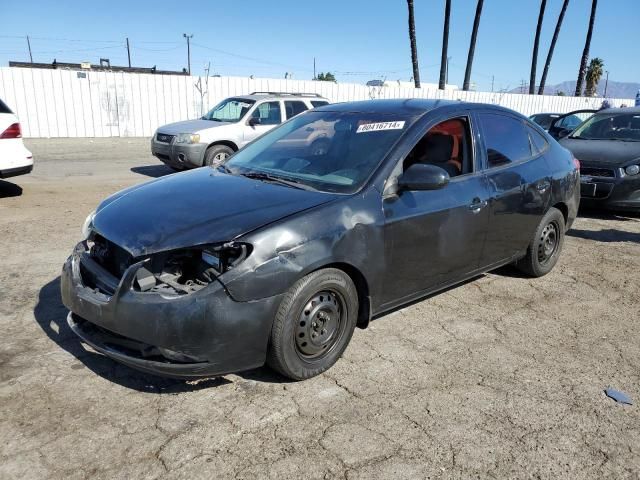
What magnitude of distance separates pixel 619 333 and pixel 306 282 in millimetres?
2705

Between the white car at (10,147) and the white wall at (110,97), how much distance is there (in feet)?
35.6

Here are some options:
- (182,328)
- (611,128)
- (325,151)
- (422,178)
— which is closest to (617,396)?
(422,178)

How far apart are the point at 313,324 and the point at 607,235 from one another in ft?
18.4

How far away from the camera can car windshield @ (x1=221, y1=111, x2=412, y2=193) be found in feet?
11.7

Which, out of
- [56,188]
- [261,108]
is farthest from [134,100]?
[56,188]

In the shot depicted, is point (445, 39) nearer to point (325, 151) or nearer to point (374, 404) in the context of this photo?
point (325, 151)

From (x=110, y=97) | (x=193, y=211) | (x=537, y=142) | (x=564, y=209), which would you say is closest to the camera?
(x=193, y=211)

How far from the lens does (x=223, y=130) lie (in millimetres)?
10945

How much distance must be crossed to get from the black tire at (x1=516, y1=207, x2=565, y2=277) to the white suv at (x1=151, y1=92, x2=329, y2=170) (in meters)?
6.03

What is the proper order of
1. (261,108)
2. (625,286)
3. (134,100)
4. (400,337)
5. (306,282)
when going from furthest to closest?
(134,100), (261,108), (625,286), (400,337), (306,282)

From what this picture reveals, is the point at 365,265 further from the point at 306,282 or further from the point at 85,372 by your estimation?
the point at 85,372

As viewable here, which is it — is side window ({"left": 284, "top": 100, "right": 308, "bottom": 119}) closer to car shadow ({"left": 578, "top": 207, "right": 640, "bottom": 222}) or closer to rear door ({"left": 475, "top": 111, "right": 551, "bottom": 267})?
car shadow ({"left": 578, "top": 207, "right": 640, "bottom": 222})

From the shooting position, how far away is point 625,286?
5.11 m

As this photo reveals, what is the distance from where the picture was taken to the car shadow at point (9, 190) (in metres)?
8.54
